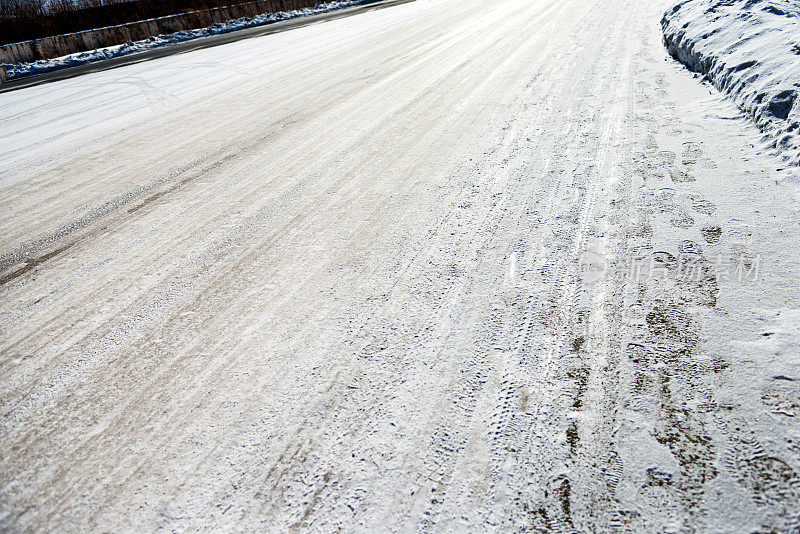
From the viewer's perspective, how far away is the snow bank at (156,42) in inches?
553

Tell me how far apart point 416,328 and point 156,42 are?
18.7 metres

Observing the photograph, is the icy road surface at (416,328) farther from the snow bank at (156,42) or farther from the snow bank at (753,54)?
the snow bank at (156,42)

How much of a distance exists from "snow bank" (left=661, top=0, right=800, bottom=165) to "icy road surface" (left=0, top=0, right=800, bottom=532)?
17 centimetres

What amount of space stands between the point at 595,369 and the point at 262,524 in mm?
1363

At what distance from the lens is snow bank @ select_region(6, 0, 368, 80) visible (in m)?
14.0

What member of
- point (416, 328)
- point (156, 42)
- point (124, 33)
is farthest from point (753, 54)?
point (124, 33)

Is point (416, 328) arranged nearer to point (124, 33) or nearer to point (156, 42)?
point (156, 42)

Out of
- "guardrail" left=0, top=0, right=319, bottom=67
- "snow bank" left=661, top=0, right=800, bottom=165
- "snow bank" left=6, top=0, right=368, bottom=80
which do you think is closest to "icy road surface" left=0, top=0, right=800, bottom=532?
"snow bank" left=661, top=0, right=800, bottom=165

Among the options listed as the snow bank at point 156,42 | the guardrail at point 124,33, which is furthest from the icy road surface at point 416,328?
the guardrail at point 124,33

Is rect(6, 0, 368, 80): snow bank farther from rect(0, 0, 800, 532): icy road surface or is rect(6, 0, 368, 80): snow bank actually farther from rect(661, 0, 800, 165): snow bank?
rect(661, 0, 800, 165): snow bank

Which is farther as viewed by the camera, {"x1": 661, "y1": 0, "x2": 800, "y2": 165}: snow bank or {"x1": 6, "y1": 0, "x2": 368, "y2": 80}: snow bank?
{"x1": 6, "y1": 0, "x2": 368, "y2": 80}: snow bank

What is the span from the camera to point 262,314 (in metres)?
2.48

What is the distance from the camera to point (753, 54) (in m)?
4.62

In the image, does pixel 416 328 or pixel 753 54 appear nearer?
pixel 416 328
